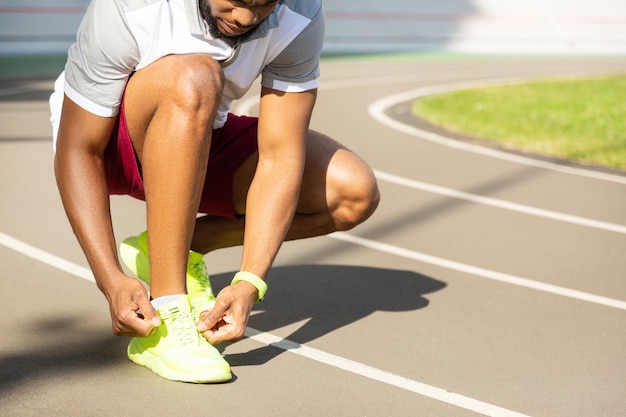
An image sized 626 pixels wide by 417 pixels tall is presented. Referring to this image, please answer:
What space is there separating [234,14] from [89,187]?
0.81 meters

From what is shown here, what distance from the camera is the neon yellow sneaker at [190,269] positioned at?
4.28m

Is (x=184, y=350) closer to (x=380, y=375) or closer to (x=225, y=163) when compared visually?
(x=380, y=375)

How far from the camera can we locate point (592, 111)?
13422 millimetres

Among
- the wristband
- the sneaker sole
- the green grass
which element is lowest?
the green grass

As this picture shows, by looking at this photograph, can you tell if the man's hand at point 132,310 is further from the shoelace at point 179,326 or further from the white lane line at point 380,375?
the white lane line at point 380,375

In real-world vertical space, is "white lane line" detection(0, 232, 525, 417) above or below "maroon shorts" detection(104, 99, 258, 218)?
below

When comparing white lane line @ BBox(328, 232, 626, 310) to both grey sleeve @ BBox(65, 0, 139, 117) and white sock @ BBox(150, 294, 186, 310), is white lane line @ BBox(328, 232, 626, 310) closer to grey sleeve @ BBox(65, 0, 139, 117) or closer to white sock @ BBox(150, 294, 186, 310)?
white sock @ BBox(150, 294, 186, 310)

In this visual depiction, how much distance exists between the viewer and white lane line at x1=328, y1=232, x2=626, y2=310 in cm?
518

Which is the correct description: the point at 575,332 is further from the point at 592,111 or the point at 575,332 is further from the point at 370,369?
the point at 592,111

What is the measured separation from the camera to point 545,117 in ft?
41.5

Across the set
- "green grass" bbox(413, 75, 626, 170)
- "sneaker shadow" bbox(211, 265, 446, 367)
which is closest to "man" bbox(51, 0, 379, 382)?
"sneaker shadow" bbox(211, 265, 446, 367)

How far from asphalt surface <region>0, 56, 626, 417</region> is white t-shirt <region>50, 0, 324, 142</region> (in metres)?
0.94

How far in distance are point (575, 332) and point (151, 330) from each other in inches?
78.9

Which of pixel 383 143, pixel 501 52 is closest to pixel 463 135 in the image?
pixel 383 143
